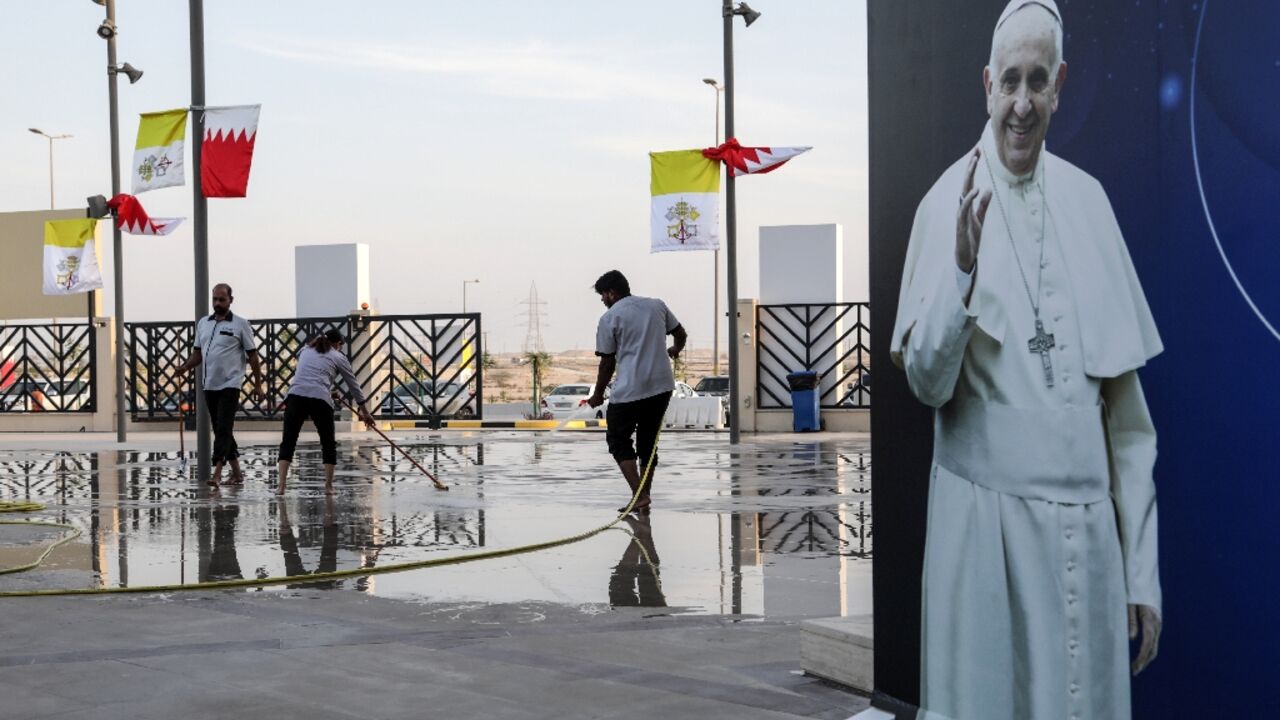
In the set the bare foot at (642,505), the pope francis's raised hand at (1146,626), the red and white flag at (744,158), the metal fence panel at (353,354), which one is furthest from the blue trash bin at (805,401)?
the pope francis's raised hand at (1146,626)

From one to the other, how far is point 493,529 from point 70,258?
16028mm

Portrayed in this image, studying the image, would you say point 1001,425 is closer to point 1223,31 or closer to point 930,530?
point 930,530

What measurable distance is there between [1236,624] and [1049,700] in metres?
0.46

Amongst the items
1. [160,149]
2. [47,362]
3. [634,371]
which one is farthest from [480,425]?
[634,371]

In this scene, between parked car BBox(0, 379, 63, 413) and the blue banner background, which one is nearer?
the blue banner background

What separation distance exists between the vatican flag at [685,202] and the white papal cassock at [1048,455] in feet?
54.3

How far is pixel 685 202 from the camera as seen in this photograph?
2048 cm

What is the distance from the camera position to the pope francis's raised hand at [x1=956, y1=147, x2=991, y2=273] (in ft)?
Result: 12.1

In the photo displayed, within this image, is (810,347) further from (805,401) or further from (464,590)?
(464,590)

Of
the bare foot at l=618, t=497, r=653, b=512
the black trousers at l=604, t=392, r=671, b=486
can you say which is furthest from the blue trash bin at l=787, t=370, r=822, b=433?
the black trousers at l=604, t=392, r=671, b=486

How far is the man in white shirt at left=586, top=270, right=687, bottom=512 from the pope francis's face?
769 centimetres

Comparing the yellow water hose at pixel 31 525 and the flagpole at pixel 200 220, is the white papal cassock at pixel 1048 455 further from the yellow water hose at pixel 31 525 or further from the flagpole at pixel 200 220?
the flagpole at pixel 200 220

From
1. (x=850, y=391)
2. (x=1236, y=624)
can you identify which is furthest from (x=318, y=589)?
(x=850, y=391)

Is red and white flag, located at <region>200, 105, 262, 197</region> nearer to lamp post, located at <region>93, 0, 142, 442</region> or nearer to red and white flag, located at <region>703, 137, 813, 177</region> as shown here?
red and white flag, located at <region>703, 137, 813, 177</region>
